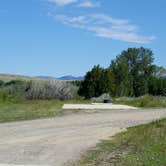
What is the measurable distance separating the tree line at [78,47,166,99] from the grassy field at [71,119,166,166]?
36.9 meters

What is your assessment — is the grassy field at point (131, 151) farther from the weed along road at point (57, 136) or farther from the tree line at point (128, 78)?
the tree line at point (128, 78)

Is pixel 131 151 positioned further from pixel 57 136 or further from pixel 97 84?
pixel 97 84

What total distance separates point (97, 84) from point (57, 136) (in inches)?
1624

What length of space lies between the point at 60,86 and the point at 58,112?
51.5 ft

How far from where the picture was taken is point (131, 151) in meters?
12.8

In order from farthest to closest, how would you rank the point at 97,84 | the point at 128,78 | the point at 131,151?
the point at 128,78 < the point at 97,84 < the point at 131,151

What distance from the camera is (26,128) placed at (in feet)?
62.2

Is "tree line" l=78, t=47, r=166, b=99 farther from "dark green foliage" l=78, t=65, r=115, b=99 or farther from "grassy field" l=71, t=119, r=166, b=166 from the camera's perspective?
"grassy field" l=71, t=119, r=166, b=166

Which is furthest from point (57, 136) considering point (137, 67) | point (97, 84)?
point (137, 67)

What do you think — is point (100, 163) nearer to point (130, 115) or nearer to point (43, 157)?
point (43, 157)

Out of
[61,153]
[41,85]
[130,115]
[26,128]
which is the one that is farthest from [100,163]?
[41,85]

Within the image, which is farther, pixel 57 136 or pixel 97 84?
pixel 97 84

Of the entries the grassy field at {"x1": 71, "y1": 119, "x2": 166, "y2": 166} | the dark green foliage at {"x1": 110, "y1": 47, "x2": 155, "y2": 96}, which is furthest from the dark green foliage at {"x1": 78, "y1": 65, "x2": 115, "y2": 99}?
the grassy field at {"x1": 71, "y1": 119, "x2": 166, "y2": 166}

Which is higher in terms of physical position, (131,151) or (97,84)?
(97,84)
